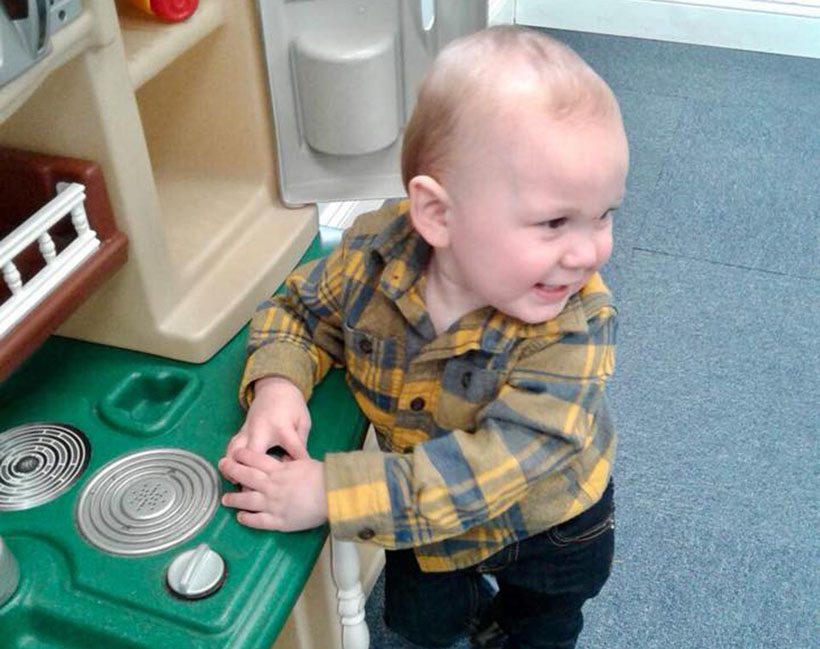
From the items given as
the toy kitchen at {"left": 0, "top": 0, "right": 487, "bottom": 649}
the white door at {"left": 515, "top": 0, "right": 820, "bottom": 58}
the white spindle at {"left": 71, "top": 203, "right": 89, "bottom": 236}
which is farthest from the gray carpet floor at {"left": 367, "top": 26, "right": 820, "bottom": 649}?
the white spindle at {"left": 71, "top": 203, "right": 89, "bottom": 236}

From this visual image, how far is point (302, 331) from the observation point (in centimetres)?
82

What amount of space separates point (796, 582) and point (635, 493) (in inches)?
9.7

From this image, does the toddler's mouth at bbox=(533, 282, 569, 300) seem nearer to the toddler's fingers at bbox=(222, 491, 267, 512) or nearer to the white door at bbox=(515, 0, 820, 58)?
the toddler's fingers at bbox=(222, 491, 267, 512)

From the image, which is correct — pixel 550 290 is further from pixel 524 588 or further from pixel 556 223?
pixel 524 588

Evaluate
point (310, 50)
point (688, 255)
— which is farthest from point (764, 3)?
point (310, 50)

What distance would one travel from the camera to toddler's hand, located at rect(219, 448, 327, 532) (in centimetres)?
68

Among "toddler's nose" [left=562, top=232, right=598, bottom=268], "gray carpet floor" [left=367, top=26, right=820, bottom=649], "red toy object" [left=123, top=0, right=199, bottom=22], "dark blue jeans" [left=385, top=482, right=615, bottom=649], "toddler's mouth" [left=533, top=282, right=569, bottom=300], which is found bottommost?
"gray carpet floor" [left=367, top=26, right=820, bottom=649]

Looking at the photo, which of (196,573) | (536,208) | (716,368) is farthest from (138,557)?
(716,368)

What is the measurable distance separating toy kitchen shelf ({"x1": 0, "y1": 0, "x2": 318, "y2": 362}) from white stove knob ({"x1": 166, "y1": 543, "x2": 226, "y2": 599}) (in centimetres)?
22

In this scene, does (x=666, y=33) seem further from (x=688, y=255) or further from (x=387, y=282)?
(x=387, y=282)

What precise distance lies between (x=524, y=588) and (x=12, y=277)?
1.82 ft

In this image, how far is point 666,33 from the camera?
263cm

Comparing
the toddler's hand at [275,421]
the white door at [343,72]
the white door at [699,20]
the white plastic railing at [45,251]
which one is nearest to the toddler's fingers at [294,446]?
the toddler's hand at [275,421]

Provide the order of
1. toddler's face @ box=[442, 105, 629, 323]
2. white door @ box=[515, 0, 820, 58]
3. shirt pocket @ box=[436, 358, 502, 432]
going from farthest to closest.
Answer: white door @ box=[515, 0, 820, 58], shirt pocket @ box=[436, 358, 502, 432], toddler's face @ box=[442, 105, 629, 323]
